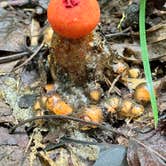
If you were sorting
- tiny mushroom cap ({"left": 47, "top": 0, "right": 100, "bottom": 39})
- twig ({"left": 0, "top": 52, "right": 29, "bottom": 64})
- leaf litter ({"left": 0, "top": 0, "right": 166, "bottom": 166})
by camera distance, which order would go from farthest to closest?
twig ({"left": 0, "top": 52, "right": 29, "bottom": 64}), leaf litter ({"left": 0, "top": 0, "right": 166, "bottom": 166}), tiny mushroom cap ({"left": 47, "top": 0, "right": 100, "bottom": 39})

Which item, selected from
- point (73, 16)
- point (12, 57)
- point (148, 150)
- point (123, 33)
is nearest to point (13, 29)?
point (12, 57)

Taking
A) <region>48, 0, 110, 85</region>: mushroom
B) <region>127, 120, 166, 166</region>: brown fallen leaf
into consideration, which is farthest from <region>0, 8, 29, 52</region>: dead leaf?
<region>127, 120, 166, 166</region>: brown fallen leaf

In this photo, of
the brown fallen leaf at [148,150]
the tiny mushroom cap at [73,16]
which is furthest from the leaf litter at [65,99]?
the tiny mushroom cap at [73,16]

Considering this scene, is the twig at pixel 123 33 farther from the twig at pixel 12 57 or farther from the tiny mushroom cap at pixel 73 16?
the tiny mushroom cap at pixel 73 16

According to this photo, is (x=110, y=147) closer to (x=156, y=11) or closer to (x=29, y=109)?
(x=29, y=109)

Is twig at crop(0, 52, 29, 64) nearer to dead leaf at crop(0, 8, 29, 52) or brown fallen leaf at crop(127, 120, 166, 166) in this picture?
dead leaf at crop(0, 8, 29, 52)

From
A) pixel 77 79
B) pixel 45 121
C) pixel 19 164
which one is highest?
pixel 77 79

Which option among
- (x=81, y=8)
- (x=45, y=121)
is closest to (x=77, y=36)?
(x=81, y=8)

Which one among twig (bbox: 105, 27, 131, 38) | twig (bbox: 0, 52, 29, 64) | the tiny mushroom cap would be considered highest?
the tiny mushroom cap

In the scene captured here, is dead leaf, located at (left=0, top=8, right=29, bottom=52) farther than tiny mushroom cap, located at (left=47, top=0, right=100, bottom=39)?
Yes
